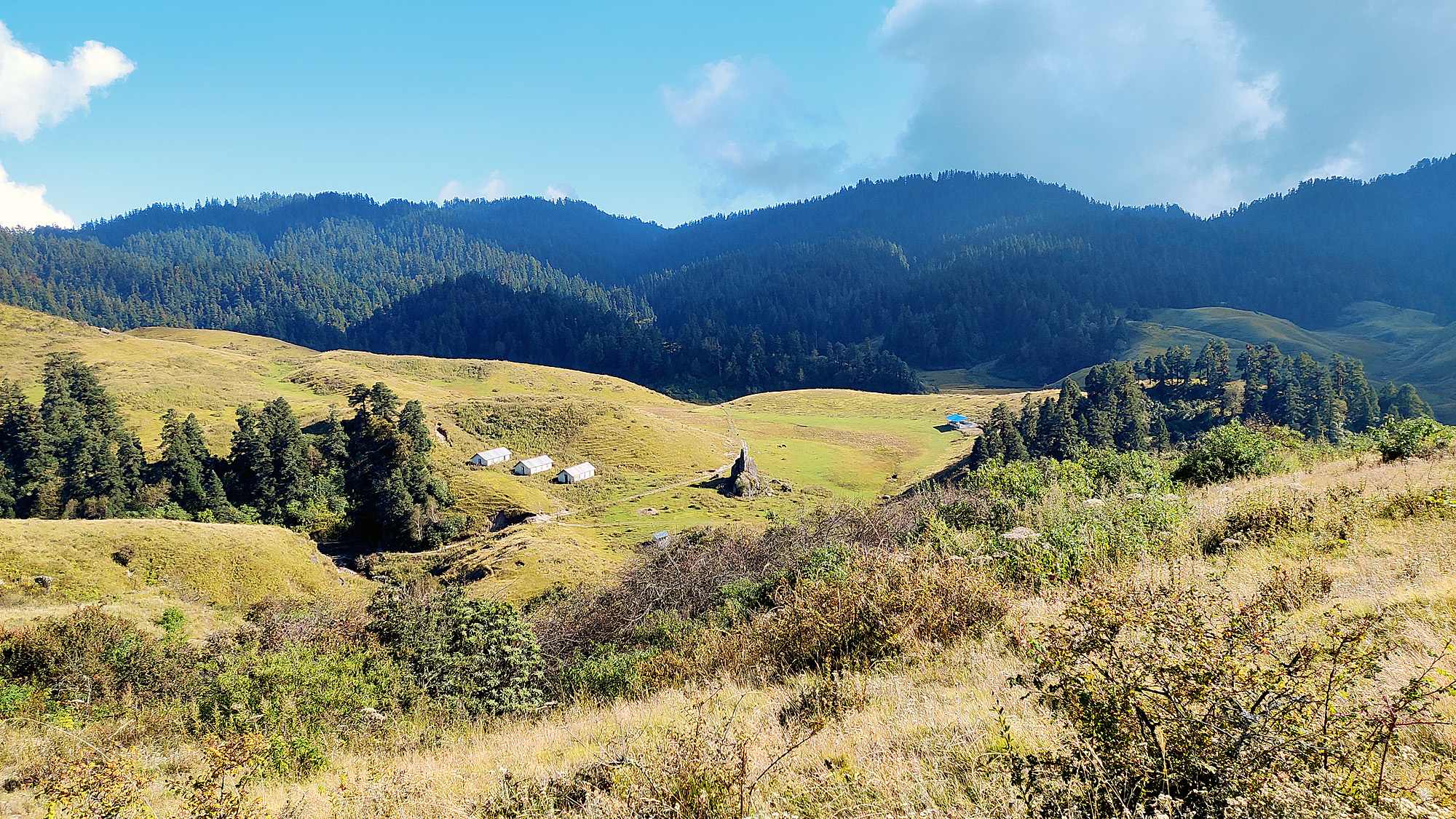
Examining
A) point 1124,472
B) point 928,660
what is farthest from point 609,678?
point 1124,472

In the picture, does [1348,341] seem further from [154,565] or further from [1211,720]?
[154,565]

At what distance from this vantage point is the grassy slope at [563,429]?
184 ft

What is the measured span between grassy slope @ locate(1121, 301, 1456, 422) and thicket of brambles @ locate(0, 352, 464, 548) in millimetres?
181387

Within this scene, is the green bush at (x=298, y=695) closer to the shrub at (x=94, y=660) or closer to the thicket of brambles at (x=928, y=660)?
the thicket of brambles at (x=928, y=660)

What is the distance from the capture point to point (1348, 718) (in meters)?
2.91

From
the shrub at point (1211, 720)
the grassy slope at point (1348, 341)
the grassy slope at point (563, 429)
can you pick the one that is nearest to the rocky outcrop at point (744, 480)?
the grassy slope at point (563, 429)

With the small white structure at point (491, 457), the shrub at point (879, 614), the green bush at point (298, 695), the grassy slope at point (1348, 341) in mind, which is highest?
the grassy slope at point (1348, 341)

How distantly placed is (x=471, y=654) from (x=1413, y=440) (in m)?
19.8

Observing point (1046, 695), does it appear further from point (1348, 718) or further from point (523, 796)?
point (523, 796)

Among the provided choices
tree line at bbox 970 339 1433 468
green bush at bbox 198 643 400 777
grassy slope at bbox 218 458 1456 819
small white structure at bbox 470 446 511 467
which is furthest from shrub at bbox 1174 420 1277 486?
small white structure at bbox 470 446 511 467

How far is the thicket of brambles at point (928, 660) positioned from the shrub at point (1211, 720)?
0.05 feet

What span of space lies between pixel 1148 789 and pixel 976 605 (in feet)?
12.8

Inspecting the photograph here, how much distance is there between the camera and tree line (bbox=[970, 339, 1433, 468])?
250 ft

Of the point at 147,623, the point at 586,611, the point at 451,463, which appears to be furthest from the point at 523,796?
the point at 451,463
